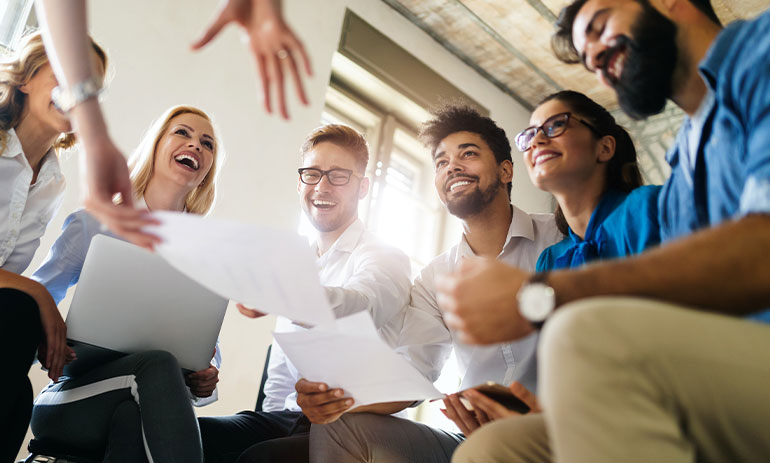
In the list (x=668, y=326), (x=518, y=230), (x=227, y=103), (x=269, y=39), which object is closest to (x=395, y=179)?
(x=227, y=103)

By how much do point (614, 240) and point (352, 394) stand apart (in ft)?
2.13

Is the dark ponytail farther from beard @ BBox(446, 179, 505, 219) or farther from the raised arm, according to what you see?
the raised arm

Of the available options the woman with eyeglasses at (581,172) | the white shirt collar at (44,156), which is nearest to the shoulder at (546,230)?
the woman with eyeglasses at (581,172)

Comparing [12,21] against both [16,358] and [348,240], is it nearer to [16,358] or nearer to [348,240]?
[348,240]

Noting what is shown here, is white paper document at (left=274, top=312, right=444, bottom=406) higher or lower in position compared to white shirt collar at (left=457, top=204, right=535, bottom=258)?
lower

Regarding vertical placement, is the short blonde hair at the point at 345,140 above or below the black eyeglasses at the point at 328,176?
above

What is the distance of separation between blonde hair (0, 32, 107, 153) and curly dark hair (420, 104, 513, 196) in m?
1.28

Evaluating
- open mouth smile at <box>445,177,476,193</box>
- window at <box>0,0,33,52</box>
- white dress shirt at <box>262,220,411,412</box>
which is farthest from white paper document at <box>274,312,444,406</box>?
window at <box>0,0,33,52</box>

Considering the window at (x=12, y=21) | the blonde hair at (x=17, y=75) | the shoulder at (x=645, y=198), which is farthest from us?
the window at (x=12, y=21)

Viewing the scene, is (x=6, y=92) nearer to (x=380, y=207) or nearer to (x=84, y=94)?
(x=84, y=94)

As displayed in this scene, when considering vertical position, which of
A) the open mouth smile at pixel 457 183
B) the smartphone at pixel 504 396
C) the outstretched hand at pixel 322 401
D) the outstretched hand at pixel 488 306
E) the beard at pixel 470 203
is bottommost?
the outstretched hand at pixel 322 401

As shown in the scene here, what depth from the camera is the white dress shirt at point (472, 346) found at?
156 centimetres

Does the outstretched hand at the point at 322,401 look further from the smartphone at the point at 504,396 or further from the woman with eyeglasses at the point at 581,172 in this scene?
the woman with eyeglasses at the point at 581,172

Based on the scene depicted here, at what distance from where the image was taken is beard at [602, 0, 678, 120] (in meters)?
0.95
